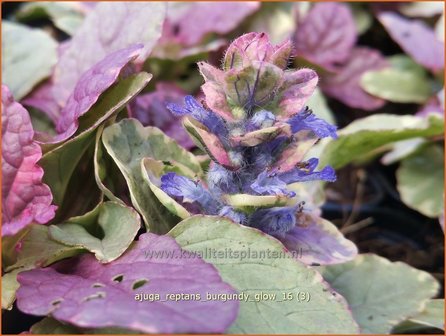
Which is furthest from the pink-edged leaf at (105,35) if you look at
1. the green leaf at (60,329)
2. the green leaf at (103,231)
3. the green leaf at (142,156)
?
the green leaf at (60,329)

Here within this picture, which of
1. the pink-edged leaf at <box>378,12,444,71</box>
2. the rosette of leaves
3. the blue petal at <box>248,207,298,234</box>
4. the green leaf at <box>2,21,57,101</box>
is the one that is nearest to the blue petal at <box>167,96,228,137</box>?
the rosette of leaves

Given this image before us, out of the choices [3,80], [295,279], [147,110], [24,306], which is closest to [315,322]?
[295,279]

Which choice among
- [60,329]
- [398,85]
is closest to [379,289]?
[60,329]

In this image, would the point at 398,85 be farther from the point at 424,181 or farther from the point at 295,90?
the point at 295,90

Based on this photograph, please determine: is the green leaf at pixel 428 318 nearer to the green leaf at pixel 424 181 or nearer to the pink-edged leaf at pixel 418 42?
the green leaf at pixel 424 181

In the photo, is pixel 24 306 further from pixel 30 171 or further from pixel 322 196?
pixel 322 196

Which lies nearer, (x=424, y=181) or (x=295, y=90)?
(x=295, y=90)

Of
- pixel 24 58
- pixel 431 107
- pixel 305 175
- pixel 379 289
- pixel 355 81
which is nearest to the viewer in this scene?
pixel 305 175
